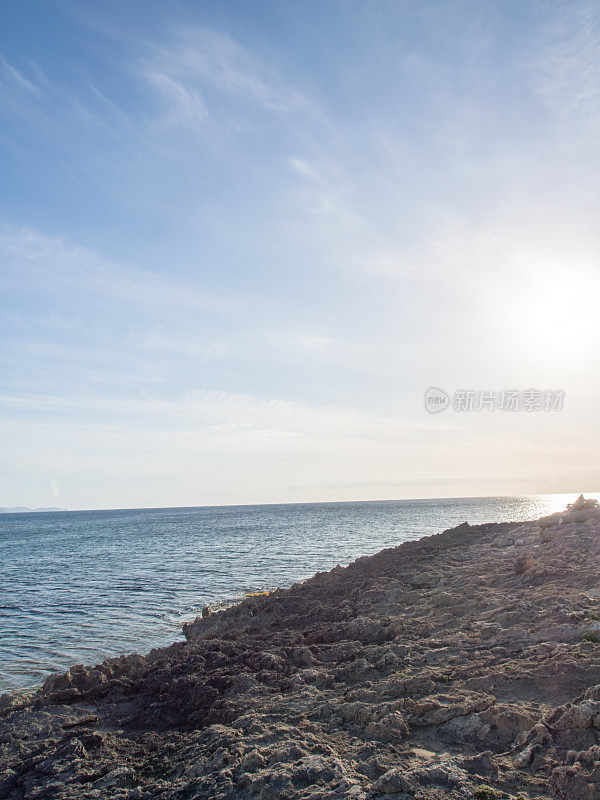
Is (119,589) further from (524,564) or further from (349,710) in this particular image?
(349,710)

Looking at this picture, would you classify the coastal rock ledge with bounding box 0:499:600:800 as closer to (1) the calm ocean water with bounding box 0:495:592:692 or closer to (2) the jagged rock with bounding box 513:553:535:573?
(2) the jagged rock with bounding box 513:553:535:573

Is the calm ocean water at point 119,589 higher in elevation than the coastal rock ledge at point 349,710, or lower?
lower

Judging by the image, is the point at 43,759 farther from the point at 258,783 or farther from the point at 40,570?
the point at 40,570

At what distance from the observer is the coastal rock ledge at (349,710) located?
5512 millimetres

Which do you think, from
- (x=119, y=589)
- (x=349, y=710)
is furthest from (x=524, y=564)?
(x=119, y=589)

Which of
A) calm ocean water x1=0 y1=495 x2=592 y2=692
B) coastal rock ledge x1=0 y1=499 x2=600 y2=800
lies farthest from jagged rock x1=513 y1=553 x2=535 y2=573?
calm ocean water x1=0 y1=495 x2=592 y2=692

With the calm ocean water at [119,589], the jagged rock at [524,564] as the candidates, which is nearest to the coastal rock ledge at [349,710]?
the jagged rock at [524,564]

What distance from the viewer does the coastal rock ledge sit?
18.1ft

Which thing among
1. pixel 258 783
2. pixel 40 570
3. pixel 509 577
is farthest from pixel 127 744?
pixel 40 570

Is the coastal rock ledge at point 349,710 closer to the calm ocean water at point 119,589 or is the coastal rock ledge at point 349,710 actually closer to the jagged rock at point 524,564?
the jagged rock at point 524,564

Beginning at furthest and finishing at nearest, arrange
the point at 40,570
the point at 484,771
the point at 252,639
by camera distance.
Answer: the point at 40,570 < the point at 252,639 < the point at 484,771

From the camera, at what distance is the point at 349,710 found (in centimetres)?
721

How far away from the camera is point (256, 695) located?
851 centimetres

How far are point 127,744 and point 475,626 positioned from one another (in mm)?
6787
